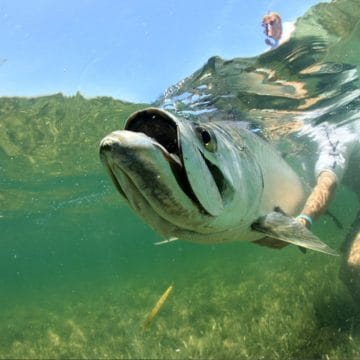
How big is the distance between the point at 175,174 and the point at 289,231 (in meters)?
1.67

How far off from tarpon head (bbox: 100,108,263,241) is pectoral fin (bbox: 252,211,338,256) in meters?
0.60

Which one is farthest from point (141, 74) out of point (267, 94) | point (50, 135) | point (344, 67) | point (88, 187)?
point (88, 187)

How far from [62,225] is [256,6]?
4175 cm

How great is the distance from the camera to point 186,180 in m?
2.42

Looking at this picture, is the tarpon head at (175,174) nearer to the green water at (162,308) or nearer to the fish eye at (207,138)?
Result: the fish eye at (207,138)

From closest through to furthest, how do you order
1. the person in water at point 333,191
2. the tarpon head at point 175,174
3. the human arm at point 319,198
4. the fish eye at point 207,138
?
the tarpon head at point 175,174 → the fish eye at point 207,138 → the human arm at point 319,198 → the person in water at point 333,191

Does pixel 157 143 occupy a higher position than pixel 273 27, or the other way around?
pixel 273 27

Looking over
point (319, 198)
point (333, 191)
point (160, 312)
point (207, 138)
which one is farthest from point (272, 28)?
point (160, 312)

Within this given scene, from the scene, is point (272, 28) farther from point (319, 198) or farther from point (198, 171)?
point (198, 171)

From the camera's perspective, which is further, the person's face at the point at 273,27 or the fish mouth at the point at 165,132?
the person's face at the point at 273,27

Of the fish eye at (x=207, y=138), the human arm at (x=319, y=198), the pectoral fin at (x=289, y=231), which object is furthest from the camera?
the human arm at (x=319, y=198)

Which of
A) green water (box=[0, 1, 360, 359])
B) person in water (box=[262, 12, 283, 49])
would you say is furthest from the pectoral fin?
person in water (box=[262, 12, 283, 49])

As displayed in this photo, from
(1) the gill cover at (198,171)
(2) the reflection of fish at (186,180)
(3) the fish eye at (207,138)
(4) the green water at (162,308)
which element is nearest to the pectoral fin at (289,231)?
(2) the reflection of fish at (186,180)

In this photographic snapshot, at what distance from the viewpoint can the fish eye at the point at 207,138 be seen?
2686mm
